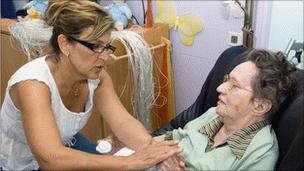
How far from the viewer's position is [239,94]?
1.38 meters

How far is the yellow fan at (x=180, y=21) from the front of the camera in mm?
2451

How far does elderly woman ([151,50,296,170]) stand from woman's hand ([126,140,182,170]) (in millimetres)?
94

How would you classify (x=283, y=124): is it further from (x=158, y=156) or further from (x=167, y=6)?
(x=167, y=6)

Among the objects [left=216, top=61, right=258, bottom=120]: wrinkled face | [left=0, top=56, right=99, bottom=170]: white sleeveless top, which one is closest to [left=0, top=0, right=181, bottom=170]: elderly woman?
[left=0, top=56, right=99, bottom=170]: white sleeveless top

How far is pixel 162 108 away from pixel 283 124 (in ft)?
4.84

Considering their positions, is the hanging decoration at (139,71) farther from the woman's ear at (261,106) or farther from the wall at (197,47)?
the woman's ear at (261,106)

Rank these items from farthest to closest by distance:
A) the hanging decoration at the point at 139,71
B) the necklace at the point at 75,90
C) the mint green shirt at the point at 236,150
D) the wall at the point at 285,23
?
the hanging decoration at the point at 139,71, the wall at the point at 285,23, the necklace at the point at 75,90, the mint green shirt at the point at 236,150

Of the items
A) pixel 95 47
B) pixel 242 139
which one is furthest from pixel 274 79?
pixel 95 47

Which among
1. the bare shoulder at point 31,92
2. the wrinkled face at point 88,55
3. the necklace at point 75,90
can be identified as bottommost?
the necklace at point 75,90

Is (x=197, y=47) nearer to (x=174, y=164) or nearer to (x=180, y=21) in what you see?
(x=180, y=21)

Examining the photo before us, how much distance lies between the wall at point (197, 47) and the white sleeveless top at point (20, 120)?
1.02 m

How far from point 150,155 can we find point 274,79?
54 cm

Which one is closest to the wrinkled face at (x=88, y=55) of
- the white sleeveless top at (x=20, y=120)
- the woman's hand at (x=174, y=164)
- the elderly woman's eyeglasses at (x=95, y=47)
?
the elderly woman's eyeglasses at (x=95, y=47)

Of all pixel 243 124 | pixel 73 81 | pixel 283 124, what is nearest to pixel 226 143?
pixel 243 124
